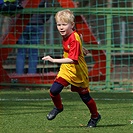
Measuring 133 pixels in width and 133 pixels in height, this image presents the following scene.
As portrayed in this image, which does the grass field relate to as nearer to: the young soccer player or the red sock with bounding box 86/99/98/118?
the red sock with bounding box 86/99/98/118

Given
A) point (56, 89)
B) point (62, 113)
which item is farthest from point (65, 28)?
point (62, 113)

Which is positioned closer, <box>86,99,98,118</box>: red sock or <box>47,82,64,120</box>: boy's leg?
<box>47,82,64,120</box>: boy's leg

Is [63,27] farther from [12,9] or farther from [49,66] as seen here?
[49,66]

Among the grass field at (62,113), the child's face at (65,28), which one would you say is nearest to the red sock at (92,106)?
the grass field at (62,113)

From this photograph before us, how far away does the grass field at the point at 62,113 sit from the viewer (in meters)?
7.60

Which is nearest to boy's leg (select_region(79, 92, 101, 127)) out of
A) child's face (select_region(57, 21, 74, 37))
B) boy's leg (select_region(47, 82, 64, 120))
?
boy's leg (select_region(47, 82, 64, 120))

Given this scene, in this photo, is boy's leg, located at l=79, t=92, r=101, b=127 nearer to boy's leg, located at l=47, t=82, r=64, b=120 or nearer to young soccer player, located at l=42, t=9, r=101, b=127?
young soccer player, located at l=42, t=9, r=101, b=127

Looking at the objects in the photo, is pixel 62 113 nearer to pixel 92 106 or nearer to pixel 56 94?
pixel 92 106

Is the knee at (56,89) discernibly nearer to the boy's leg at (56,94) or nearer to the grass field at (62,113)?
the boy's leg at (56,94)

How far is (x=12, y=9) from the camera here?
13.2 metres

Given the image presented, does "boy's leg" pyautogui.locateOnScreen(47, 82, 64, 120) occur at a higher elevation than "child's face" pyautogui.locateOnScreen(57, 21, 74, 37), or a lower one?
lower

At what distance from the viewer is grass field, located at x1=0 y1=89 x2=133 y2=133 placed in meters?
7.60

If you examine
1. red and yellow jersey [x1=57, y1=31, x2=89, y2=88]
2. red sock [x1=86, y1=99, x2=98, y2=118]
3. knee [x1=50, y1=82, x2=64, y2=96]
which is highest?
red and yellow jersey [x1=57, y1=31, x2=89, y2=88]

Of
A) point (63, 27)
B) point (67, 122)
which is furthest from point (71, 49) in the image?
point (67, 122)
